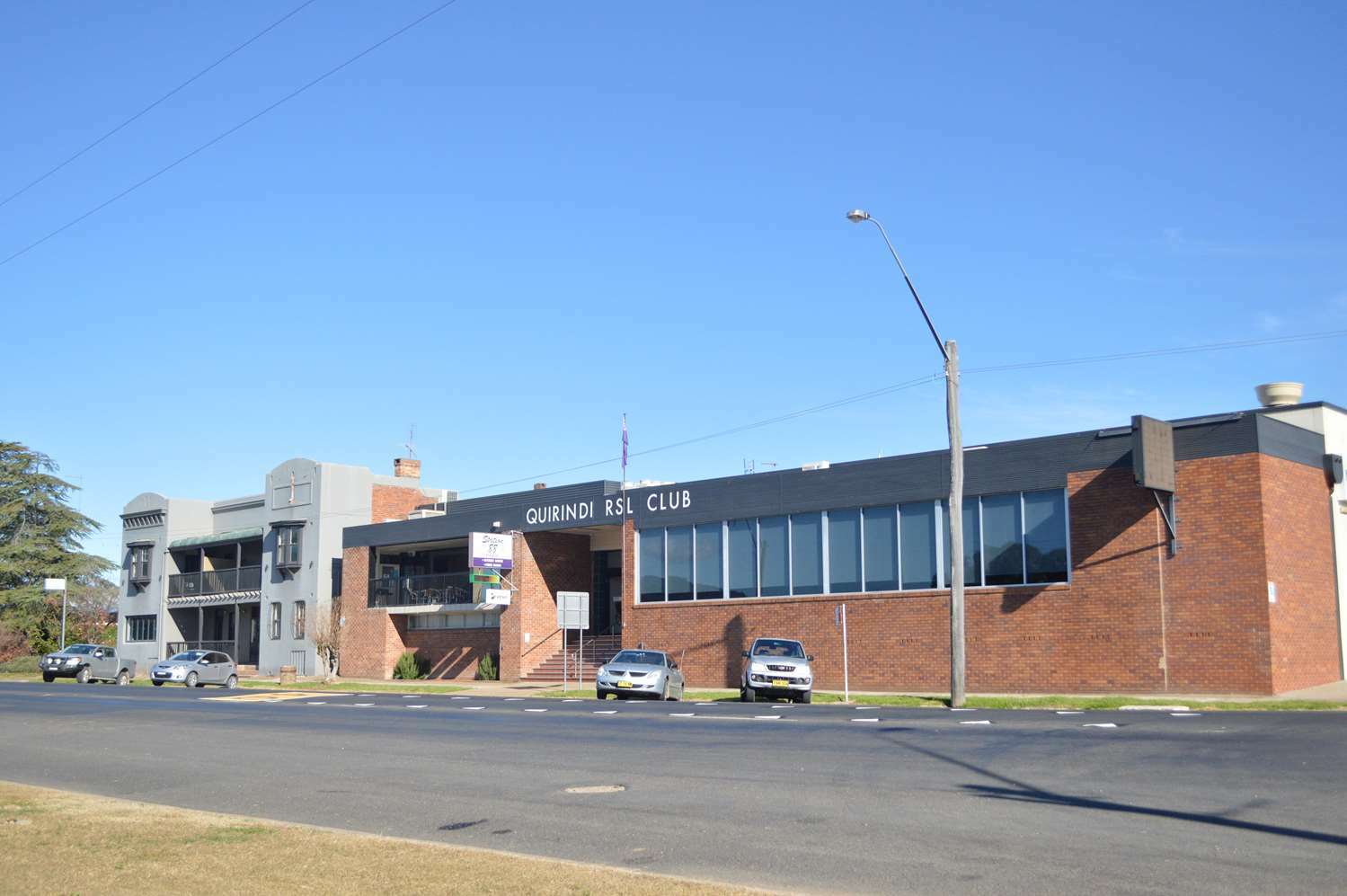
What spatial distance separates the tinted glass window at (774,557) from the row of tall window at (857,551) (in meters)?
0.03

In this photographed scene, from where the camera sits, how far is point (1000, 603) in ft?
107

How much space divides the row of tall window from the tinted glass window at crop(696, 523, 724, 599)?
3 cm

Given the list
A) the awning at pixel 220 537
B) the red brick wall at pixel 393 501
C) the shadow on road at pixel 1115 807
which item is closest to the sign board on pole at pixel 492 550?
the red brick wall at pixel 393 501

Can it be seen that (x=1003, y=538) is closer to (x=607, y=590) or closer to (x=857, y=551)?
(x=857, y=551)

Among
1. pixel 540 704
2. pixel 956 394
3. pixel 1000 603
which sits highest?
pixel 956 394

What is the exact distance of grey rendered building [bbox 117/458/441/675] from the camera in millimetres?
57219

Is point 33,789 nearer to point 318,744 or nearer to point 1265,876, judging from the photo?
point 318,744

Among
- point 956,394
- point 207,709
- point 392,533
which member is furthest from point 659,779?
point 392,533

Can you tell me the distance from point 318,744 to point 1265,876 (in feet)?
48.6

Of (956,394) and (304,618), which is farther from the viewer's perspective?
(304,618)

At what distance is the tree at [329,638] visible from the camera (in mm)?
54656

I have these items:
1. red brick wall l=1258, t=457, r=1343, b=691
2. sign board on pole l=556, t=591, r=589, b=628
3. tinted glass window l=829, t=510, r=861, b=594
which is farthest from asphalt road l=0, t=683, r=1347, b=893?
sign board on pole l=556, t=591, r=589, b=628

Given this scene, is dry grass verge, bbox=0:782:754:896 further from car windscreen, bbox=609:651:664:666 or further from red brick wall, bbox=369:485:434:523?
red brick wall, bbox=369:485:434:523

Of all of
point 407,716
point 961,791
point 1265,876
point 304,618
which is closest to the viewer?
point 1265,876
